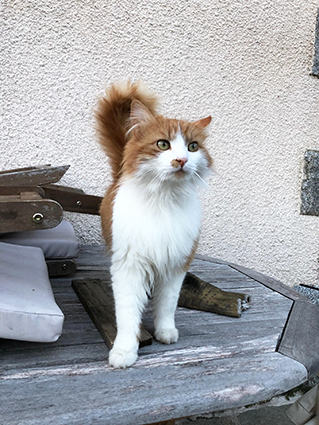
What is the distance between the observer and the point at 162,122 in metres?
0.97

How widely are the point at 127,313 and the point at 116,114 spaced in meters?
0.69

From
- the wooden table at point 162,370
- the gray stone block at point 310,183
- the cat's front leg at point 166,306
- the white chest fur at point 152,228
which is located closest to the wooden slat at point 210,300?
the wooden table at point 162,370

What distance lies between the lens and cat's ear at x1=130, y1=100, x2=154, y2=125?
0.97 metres

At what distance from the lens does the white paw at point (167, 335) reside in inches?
40.6

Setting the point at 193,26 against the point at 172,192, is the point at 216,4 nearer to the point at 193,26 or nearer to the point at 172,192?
the point at 193,26

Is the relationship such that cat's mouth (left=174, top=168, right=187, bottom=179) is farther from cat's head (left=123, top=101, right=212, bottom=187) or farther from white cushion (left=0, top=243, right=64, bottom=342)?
white cushion (left=0, top=243, right=64, bottom=342)

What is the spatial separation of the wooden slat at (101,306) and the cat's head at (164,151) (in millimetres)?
473

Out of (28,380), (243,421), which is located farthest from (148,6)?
(243,421)

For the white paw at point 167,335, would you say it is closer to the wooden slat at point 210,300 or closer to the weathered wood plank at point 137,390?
the weathered wood plank at point 137,390

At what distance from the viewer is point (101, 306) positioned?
1.22 meters

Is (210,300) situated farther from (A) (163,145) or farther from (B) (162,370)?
(A) (163,145)

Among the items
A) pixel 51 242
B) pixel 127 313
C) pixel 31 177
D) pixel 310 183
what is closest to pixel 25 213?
pixel 127 313

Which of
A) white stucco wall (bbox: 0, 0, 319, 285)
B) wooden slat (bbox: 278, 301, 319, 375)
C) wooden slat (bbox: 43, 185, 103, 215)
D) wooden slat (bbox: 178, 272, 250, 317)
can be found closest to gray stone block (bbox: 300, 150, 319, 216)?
white stucco wall (bbox: 0, 0, 319, 285)

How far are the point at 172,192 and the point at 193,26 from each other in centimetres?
173
